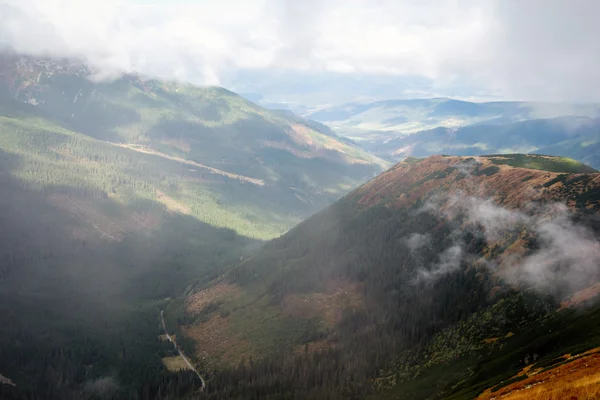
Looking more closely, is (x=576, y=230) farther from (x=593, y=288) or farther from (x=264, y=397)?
(x=264, y=397)

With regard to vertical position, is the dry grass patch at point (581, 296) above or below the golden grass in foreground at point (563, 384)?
below

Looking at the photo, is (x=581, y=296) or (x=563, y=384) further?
(x=581, y=296)

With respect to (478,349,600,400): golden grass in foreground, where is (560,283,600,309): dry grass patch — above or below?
below

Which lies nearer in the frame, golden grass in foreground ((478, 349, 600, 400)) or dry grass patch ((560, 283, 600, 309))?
golden grass in foreground ((478, 349, 600, 400))

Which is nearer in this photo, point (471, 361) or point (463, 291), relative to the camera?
point (471, 361)

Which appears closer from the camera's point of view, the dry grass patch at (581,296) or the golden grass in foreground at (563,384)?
the golden grass in foreground at (563,384)

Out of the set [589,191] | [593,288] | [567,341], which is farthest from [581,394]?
[589,191]

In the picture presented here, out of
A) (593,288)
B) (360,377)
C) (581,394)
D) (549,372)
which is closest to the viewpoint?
(581,394)

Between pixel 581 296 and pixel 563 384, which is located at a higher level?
pixel 563 384
